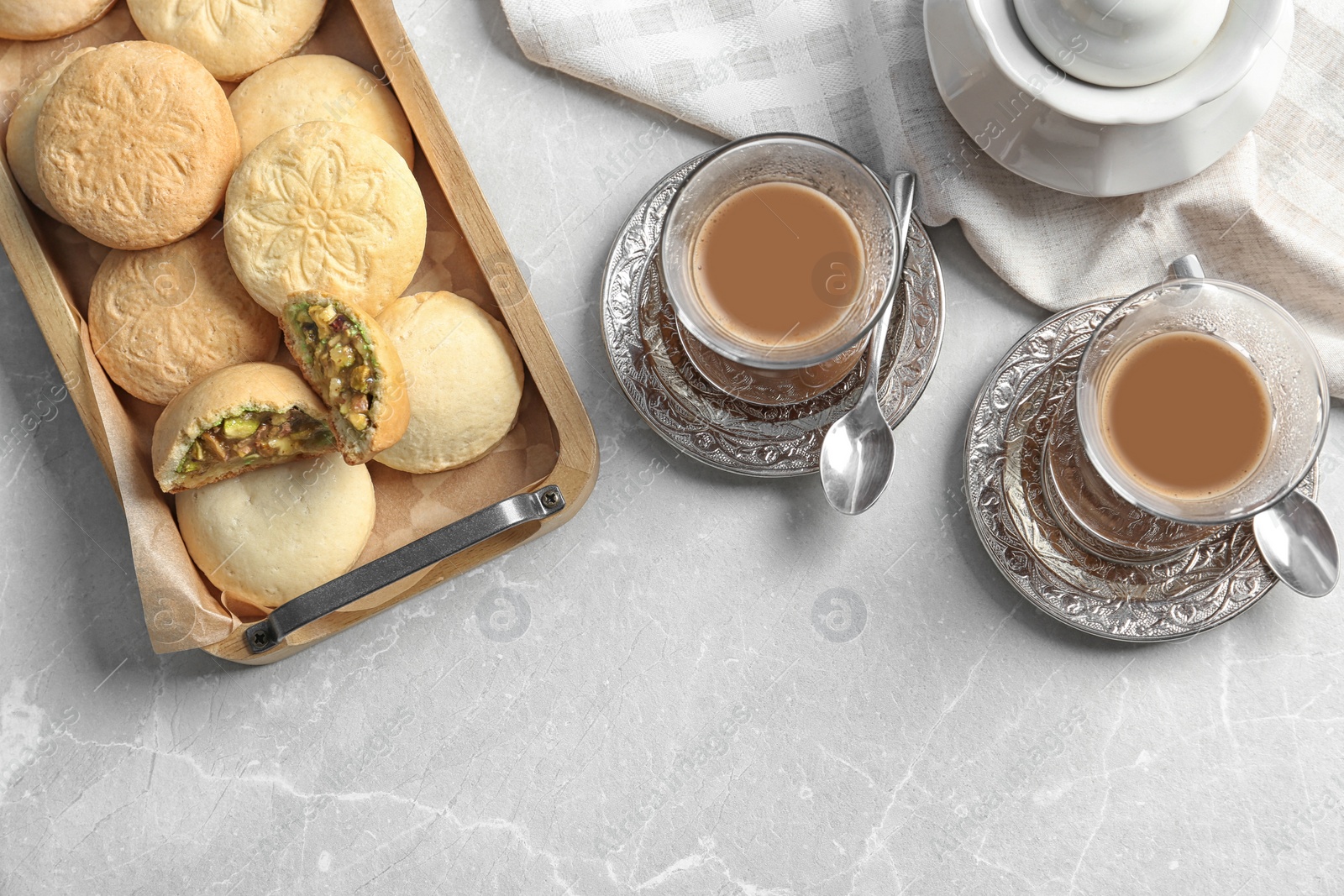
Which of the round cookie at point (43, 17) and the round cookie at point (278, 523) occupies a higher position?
the round cookie at point (43, 17)

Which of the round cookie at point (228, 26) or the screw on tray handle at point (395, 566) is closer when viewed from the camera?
the screw on tray handle at point (395, 566)

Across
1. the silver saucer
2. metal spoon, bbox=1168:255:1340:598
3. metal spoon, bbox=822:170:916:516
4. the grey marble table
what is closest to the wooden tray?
the grey marble table

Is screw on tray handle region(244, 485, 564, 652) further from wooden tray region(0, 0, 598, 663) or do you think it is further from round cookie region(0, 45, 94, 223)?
round cookie region(0, 45, 94, 223)

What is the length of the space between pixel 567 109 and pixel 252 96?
502 mm

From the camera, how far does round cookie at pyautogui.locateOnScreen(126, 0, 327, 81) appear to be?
1.40 meters

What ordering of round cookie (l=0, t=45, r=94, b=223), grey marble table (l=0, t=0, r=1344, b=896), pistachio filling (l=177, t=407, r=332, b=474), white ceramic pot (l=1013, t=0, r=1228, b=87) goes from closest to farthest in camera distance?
white ceramic pot (l=1013, t=0, r=1228, b=87) < pistachio filling (l=177, t=407, r=332, b=474) < round cookie (l=0, t=45, r=94, b=223) < grey marble table (l=0, t=0, r=1344, b=896)

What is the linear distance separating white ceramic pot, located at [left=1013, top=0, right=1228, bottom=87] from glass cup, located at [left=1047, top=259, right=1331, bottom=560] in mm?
294

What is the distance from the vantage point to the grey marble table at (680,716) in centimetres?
148

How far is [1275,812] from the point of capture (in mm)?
1475

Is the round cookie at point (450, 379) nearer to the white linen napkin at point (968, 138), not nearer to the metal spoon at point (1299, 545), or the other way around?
the white linen napkin at point (968, 138)

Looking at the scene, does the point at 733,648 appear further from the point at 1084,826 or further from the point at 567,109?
the point at 567,109

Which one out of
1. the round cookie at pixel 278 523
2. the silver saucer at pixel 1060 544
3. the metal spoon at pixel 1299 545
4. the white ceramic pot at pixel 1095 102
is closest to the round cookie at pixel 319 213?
the round cookie at pixel 278 523

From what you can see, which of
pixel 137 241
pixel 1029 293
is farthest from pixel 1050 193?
pixel 137 241

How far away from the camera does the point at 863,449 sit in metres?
1.37
